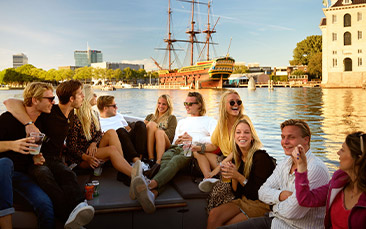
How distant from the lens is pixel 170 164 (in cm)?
316

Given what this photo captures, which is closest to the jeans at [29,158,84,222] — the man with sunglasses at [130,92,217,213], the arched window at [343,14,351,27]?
the man with sunglasses at [130,92,217,213]

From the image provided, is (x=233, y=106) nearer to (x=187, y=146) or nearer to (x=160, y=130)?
(x=187, y=146)

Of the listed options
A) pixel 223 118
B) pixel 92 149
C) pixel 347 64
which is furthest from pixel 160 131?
pixel 347 64

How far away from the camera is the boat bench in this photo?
96.6 inches

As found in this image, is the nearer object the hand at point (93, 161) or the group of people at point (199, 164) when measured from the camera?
the group of people at point (199, 164)

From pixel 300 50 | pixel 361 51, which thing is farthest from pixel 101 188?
pixel 300 50

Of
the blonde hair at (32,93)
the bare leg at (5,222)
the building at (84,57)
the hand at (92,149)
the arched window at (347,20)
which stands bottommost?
the bare leg at (5,222)

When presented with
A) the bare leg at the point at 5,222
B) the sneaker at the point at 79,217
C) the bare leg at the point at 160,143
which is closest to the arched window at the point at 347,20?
the bare leg at the point at 160,143

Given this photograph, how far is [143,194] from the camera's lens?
249 centimetres

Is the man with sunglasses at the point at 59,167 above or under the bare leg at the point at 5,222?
above

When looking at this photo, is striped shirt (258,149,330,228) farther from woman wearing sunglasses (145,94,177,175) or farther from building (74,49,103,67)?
building (74,49,103,67)

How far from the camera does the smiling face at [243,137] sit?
245 centimetres

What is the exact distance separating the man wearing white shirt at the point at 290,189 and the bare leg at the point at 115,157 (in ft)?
4.63

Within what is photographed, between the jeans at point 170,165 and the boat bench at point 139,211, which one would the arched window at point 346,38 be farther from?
the boat bench at point 139,211
